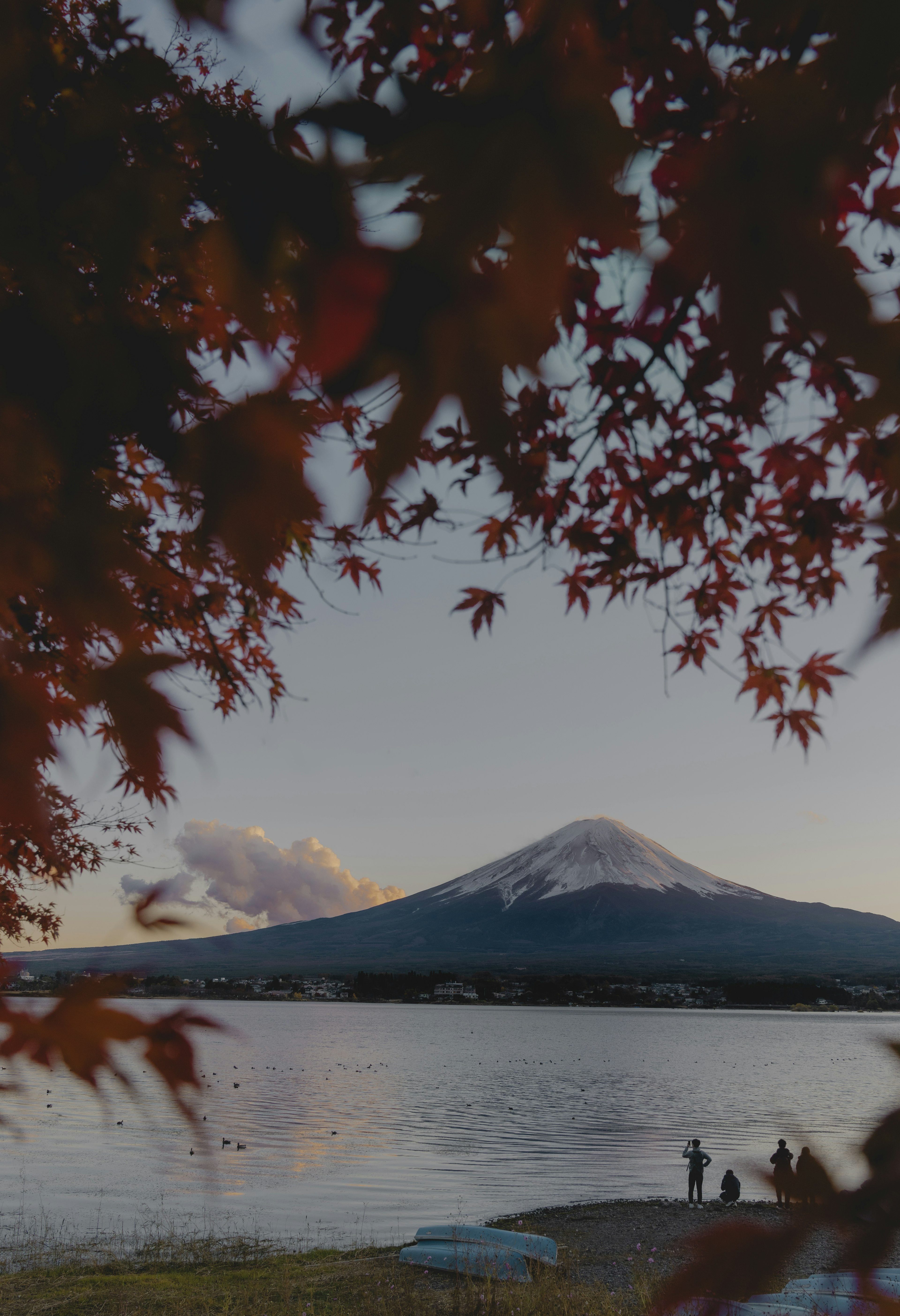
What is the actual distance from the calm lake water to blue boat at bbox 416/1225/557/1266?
380 cm

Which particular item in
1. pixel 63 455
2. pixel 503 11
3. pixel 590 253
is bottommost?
pixel 63 455

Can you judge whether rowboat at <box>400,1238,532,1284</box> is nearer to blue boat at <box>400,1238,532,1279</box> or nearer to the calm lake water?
blue boat at <box>400,1238,532,1279</box>

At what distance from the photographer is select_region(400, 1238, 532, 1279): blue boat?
493 inches

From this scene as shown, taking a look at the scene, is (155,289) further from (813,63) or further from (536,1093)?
(536,1093)

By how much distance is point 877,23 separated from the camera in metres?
0.90

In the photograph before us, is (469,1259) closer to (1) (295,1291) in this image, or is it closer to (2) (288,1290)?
(1) (295,1291)

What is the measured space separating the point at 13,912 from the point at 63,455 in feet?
16.1

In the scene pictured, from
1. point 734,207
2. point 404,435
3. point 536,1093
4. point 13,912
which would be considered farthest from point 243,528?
point 536,1093

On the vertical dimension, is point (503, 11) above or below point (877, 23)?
above

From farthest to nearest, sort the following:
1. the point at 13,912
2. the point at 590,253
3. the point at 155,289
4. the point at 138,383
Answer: the point at 13,912, the point at 155,289, the point at 590,253, the point at 138,383

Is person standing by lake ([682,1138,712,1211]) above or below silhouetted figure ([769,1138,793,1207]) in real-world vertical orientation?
below

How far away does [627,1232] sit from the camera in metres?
19.0

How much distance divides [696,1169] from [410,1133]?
81.3 ft

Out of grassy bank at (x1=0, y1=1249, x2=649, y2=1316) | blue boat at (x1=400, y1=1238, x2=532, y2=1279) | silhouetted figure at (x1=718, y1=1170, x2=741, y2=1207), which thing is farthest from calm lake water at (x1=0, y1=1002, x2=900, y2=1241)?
blue boat at (x1=400, y1=1238, x2=532, y2=1279)
